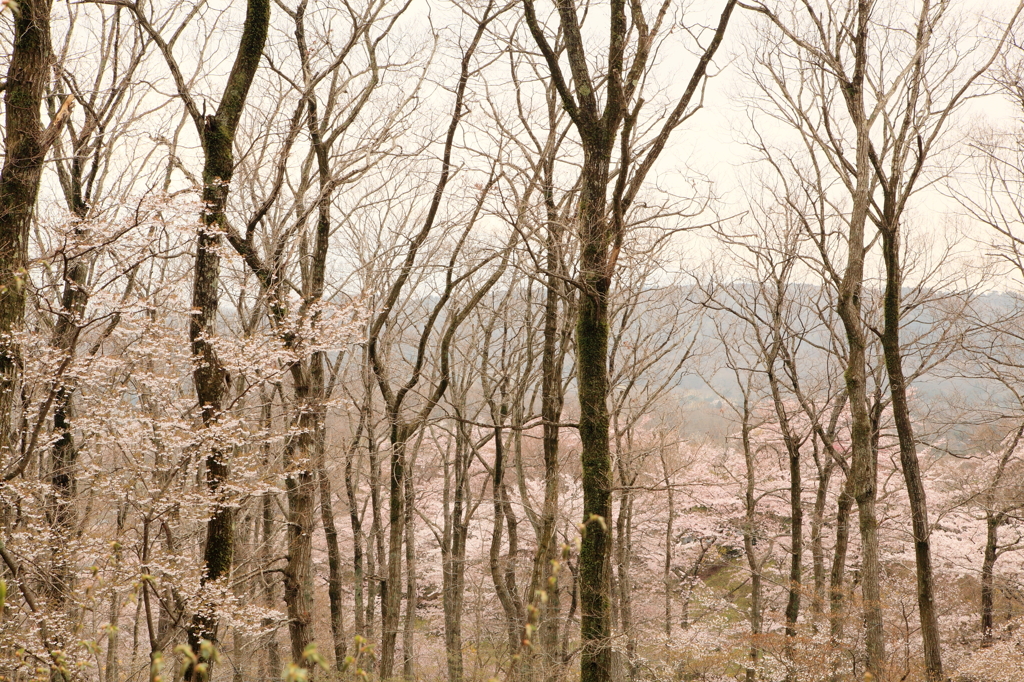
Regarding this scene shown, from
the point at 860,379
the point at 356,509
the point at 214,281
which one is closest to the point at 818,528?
the point at 860,379

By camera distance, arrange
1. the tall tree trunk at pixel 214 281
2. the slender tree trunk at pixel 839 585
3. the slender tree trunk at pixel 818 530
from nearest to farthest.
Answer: the tall tree trunk at pixel 214 281
the slender tree trunk at pixel 839 585
the slender tree trunk at pixel 818 530

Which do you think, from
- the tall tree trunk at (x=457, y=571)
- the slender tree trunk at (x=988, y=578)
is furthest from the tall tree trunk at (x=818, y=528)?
the tall tree trunk at (x=457, y=571)

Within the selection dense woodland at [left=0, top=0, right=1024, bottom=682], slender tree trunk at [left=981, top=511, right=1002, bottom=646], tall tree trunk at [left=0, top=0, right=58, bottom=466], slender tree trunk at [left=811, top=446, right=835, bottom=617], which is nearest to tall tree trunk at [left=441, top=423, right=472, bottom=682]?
dense woodland at [left=0, top=0, right=1024, bottom=682]

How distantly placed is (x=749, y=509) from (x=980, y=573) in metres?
6.82

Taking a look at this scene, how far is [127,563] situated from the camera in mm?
5625

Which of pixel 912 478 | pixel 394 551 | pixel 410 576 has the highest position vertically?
pixel 912 478

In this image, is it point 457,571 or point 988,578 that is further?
point 988,578

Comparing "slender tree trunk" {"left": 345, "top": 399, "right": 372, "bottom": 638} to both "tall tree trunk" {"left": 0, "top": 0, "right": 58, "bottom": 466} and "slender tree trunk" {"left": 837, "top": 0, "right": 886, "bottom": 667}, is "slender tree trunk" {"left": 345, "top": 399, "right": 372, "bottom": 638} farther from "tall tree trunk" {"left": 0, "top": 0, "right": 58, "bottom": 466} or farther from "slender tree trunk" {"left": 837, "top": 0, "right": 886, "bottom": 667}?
"slender tree trunk" {"left": 837, "top": 0, "right": 886, "bottom": 667}

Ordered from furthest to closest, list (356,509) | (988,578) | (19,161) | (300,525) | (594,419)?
(988,578) → (356,509) → (300,525) → (594,419) → (19,161)

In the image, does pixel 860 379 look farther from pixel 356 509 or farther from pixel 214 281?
pixel 356 509

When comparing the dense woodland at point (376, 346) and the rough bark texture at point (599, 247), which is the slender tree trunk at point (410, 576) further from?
the rough bark texture at point (599, 247)

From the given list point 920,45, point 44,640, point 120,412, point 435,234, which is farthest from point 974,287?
point 44,640

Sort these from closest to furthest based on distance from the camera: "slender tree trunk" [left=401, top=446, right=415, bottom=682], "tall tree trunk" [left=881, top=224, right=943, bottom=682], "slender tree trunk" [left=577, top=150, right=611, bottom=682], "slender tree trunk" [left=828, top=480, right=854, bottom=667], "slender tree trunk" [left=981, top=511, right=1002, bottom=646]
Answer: "slender tree trunk" [left=577, top=150, right=611, bottom=682], "tall tree trunk" [left=881, top=224, right=943, bottom=682], "slender tree trunk" [left=828, top=480, right=854, bottom=667], "slender tree trunk" [left=401, top=446, right=415, bottom=682], "slender tree trunk" [left=981, top=511, right=1002, bottom=646]

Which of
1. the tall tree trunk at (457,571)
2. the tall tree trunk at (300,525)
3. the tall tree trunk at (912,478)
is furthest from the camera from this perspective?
the tall tree trunk at (457,571)
